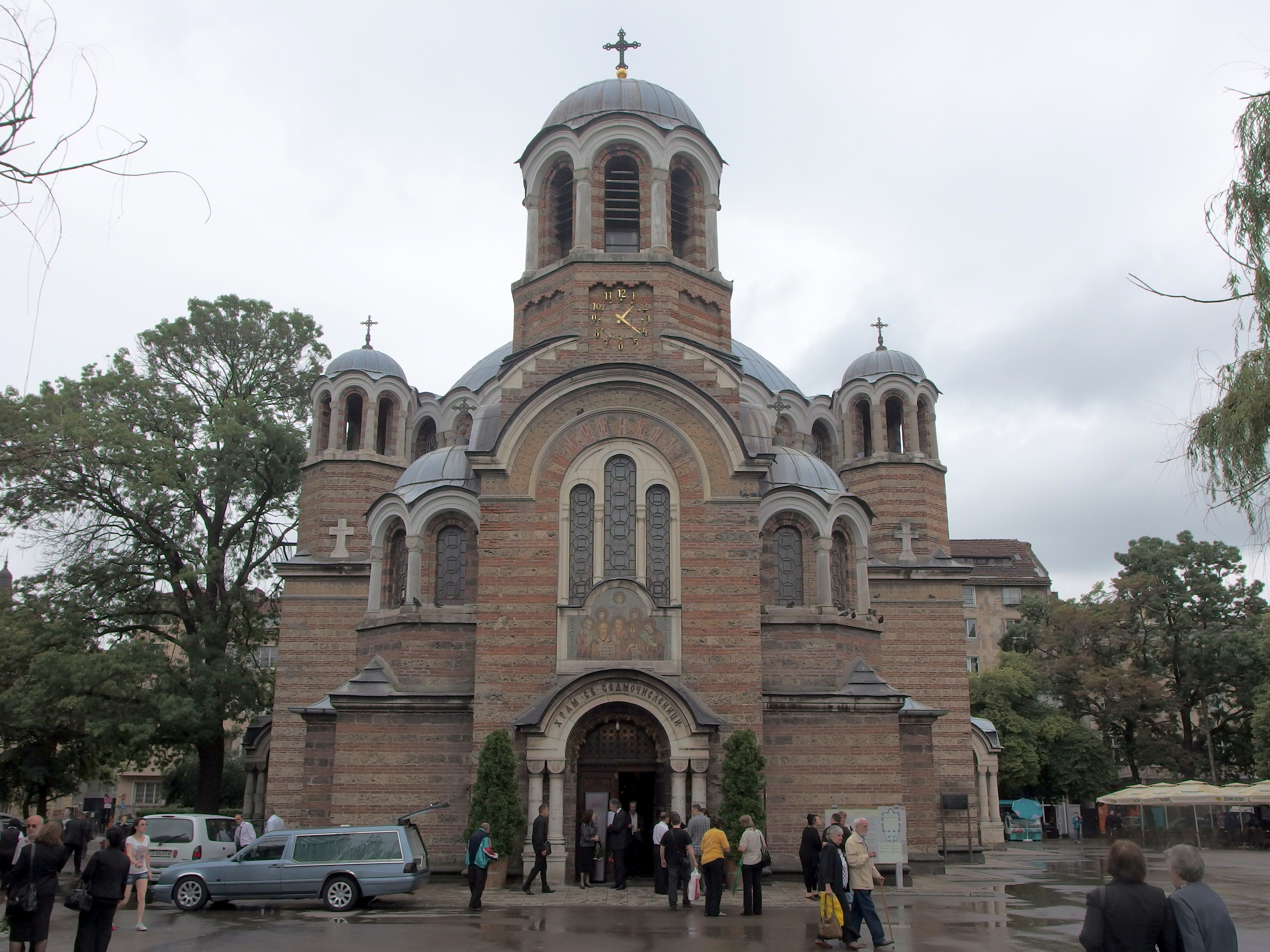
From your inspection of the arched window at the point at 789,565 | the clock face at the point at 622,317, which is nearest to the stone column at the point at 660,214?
the clock face at the point at 622,317

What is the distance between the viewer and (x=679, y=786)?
61.5 feet

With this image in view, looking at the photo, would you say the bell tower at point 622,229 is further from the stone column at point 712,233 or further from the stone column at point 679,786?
the stone column at point 679,786

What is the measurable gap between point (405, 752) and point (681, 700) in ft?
17.7

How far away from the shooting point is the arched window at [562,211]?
969 inches

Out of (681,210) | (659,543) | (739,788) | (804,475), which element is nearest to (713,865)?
(739,788)

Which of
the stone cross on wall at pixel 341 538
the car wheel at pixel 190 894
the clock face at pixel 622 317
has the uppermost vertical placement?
the clock face at pixel 622 317

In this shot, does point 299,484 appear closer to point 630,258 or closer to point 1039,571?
point 630,258

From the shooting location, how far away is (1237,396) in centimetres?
984

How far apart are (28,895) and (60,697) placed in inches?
694

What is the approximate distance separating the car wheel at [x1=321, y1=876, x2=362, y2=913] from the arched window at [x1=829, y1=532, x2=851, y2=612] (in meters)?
11.1

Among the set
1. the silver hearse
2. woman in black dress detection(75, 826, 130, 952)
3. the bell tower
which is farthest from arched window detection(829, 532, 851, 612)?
woman in black dress detection(75, 826, 130, 952)

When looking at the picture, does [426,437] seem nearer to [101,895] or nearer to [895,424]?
[895,424]

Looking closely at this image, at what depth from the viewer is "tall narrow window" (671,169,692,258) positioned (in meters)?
24.6

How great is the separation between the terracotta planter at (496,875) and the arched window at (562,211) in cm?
1287
